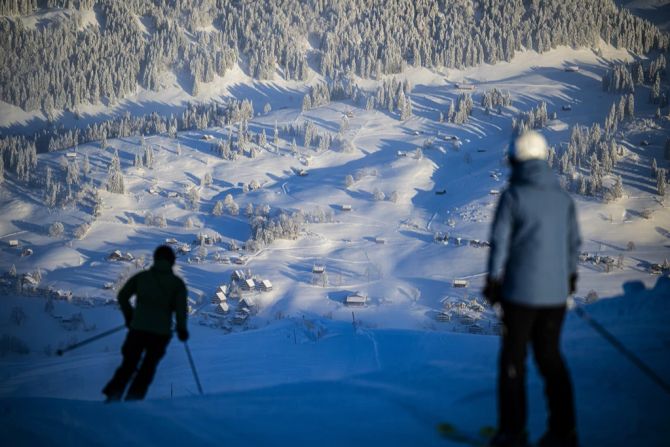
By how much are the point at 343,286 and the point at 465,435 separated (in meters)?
53.3

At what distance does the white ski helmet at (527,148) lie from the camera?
184 inches

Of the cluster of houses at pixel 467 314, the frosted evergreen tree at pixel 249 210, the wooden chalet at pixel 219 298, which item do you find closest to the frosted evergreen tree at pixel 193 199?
the frosted evergreen tree at pixel 249 210

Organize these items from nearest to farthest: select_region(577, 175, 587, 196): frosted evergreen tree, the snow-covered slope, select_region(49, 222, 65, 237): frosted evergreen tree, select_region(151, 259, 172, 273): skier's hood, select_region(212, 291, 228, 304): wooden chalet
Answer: the snow-covered slope → select_region(151, 259, 172, 273): skier's hood → select_region(212, 291, 228, 304): wooden chalet → select_region(577, 175, 587, 196): frosted evergreen tree → select_region(49, 222, 65, 237): frosted evergreen tree

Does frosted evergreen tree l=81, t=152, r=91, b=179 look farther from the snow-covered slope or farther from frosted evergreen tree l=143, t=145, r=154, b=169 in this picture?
the snow-covered slope

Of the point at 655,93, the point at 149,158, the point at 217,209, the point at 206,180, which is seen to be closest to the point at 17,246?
the point at 217,209

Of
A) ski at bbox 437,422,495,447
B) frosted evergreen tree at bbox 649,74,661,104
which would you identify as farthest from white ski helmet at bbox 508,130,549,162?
frosted evergreen tree at bbox 649,74,661,104

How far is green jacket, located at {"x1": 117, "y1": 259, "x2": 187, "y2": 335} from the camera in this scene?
23.4 ft

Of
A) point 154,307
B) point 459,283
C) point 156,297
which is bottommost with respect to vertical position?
point 459,283

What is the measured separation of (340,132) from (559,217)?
108m

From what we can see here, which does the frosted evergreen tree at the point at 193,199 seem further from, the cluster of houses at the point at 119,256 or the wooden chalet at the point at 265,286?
the wooden chalet at the point at 265,286

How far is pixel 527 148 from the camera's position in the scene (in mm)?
4684

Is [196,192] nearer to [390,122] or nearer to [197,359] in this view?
[390,122]

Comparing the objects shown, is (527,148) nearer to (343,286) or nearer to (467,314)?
(467,314)

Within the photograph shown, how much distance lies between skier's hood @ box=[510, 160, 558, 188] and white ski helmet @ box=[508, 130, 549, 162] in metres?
0.06
